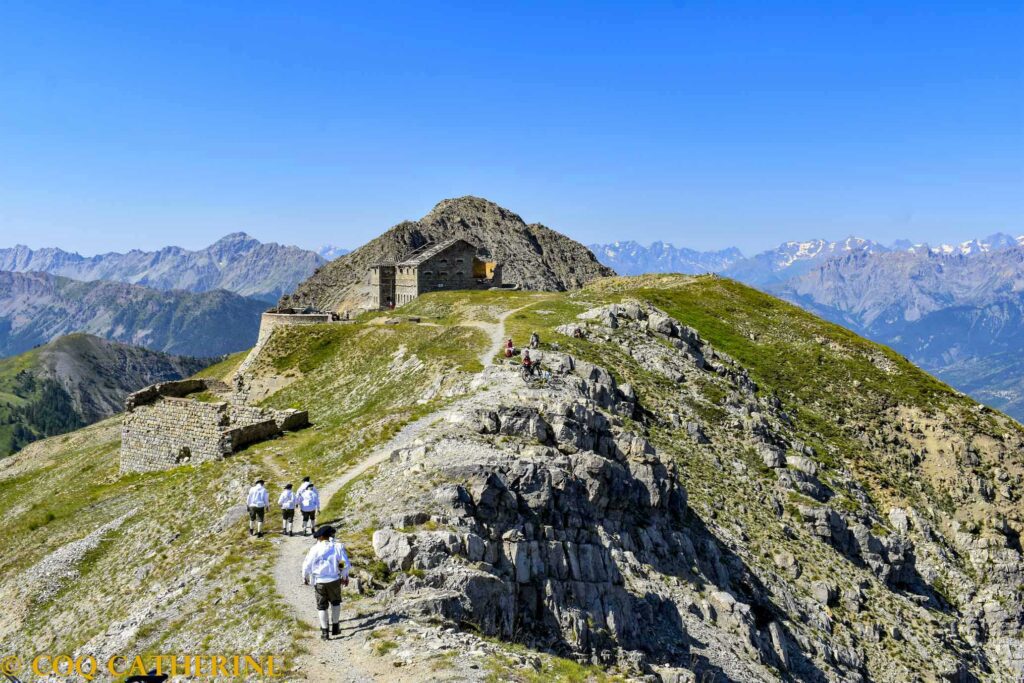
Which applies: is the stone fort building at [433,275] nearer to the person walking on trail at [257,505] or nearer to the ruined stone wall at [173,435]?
the ruined stone wall at [173,435]

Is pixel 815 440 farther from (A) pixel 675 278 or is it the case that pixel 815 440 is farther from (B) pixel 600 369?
(A) pixel 675 278

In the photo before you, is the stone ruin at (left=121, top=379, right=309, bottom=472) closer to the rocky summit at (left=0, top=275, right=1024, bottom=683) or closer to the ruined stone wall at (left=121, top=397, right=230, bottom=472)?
the ruined stone wall at (left=121, top=397, right=230, bottom=472)

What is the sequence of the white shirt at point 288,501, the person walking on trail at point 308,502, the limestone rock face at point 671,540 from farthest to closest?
the limestone rock face at point 671,540
the white shirt at point 288,501
the person walking on trail at point 308,502

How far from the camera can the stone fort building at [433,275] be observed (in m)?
120

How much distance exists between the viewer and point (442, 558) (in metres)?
25.2

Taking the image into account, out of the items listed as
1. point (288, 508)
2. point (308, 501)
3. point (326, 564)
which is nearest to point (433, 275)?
point (288, 508)

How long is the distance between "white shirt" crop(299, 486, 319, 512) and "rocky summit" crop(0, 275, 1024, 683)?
5.53 ft

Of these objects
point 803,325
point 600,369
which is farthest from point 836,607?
point 803,325

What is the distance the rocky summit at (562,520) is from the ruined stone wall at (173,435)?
103 inches

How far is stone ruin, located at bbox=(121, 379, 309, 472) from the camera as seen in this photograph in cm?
4347

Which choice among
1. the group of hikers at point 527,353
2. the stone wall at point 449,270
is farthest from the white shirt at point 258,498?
the stone wall at point 449,270

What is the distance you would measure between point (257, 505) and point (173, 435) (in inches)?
914

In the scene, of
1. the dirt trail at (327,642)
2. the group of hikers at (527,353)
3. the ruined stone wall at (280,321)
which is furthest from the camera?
the ruined stone wall at (280,321)

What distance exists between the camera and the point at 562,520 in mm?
33469
